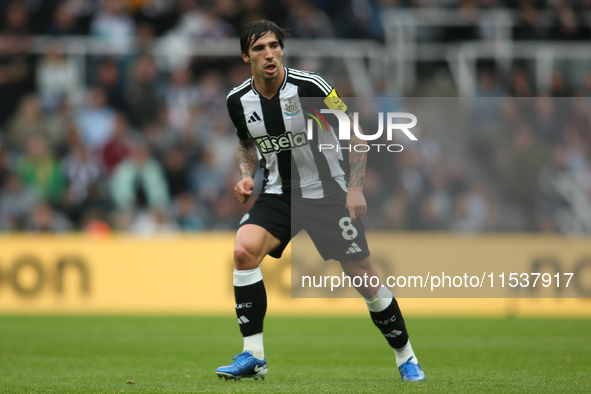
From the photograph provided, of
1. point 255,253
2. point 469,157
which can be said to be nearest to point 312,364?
point 255,253

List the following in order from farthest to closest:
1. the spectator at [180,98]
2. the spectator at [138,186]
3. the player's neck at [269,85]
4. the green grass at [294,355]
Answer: the spectator at [180,98], the spectator at [138,186], the player's neck at [269,85], the green grass at [294,355]

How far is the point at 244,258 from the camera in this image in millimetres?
5246

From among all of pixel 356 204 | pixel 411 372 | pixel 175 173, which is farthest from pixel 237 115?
pixel 175 173

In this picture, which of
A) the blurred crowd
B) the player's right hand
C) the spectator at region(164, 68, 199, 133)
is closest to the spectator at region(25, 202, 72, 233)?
the blurred crowd

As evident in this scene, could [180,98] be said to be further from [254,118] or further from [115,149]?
[254,118]

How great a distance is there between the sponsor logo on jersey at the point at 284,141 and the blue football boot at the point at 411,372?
65.1 inches

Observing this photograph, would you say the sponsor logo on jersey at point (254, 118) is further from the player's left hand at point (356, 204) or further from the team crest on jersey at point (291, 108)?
the player's left hand at point (356, 204)

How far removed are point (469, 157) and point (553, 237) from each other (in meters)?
2.00

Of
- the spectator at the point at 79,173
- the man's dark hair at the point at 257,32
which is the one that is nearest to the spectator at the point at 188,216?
the spectator at the point at 79,173

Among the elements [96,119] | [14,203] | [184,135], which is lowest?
[14,203]

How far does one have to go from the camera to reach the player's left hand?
523 cm

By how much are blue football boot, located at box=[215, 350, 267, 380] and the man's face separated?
1.86m

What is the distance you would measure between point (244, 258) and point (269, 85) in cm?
119

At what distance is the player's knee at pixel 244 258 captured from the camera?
5227 mm
